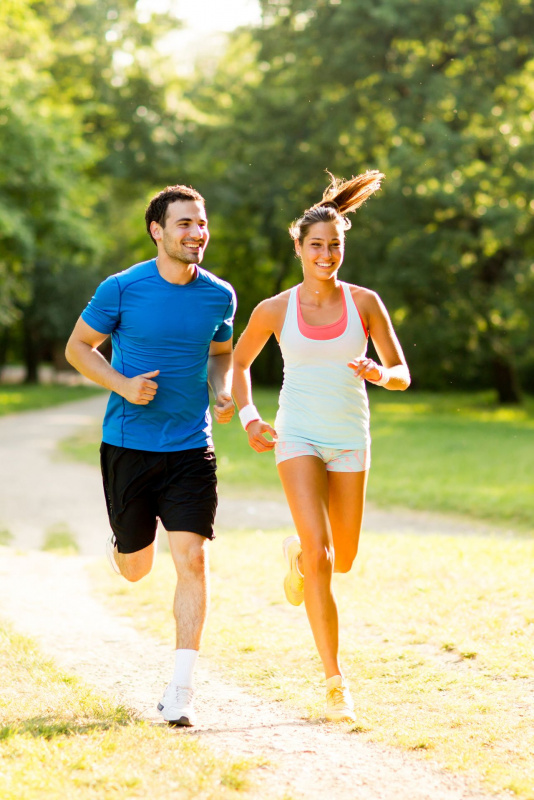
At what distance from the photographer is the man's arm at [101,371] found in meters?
4.71

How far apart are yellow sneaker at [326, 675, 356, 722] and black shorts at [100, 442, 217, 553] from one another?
932mm

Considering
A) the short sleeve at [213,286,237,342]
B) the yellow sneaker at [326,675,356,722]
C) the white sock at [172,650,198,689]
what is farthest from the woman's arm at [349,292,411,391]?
the white sock at [172,650,198,689]

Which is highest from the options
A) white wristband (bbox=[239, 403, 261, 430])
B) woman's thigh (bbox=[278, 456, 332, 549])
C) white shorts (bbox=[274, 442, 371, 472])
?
white wristband (bbox=[239, 403, 261, 430])

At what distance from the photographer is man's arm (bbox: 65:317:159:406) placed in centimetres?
471

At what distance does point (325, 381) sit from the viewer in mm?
4977

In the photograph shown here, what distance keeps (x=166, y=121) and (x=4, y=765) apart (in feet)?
109

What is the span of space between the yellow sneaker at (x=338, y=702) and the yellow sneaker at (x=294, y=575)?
74 centimetres

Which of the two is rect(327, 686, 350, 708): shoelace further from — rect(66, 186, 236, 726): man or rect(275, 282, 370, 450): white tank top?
rect(275, 282, 370, 450): white tank top

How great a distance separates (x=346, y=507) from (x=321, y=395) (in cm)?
63

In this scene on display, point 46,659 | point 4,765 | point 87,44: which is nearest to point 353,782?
point 4,765

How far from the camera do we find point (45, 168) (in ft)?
83.5

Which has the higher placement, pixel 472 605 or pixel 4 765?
pixel 4 765

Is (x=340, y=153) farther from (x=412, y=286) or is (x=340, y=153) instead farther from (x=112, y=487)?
(x=112, y=487)

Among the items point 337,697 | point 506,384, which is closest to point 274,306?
point 337,697
